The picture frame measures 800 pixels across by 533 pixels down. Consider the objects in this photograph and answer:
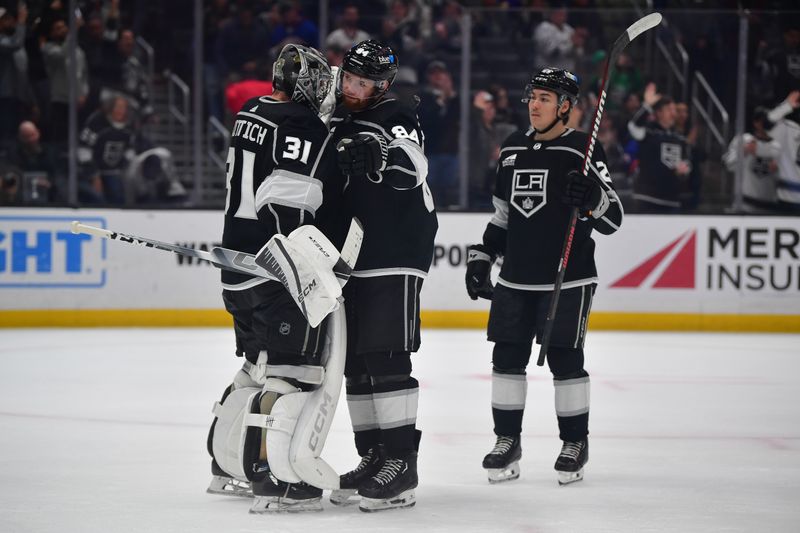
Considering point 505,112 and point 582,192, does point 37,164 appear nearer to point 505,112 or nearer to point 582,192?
point 505,112

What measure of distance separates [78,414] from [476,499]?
2182 mm

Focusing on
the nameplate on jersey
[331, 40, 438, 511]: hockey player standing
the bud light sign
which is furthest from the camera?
the bud light sign

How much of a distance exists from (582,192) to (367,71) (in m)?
0.80

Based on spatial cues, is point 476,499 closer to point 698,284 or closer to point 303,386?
point 303,386

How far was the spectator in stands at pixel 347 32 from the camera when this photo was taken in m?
8.66

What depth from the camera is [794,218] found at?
833 cm

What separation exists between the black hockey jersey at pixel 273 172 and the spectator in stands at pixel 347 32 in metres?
5.21

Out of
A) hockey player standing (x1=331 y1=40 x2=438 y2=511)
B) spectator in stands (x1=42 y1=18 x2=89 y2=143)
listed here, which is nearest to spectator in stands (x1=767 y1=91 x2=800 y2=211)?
spectator in stands (x1=42 y1=18 x2=89 y2=143)

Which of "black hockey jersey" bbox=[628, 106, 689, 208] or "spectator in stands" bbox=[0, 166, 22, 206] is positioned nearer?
"spectator in stands" bbox=[0, 166, 22, 206]

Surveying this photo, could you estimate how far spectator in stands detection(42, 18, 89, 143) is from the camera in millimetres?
8328

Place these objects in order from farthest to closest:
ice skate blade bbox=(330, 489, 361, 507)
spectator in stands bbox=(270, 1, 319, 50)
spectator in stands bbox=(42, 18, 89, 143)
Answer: spectator in stands bbox=(270, 1, 319, 50), spectator in stands bbox=(42, 18, 89, 143), ice skate blade bbox=(330, 489, 361, 507)

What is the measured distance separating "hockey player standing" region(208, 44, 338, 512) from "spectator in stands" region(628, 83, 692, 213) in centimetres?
534

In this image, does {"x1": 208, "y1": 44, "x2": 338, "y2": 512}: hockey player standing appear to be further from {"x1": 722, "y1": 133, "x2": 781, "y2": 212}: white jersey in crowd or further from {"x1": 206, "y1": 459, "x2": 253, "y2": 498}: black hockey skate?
{"x1": 722, "y1": 133, "x2": 781, "y2": 212}: white jersey in crowd

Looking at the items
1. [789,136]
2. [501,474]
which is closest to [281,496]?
[501,474]
